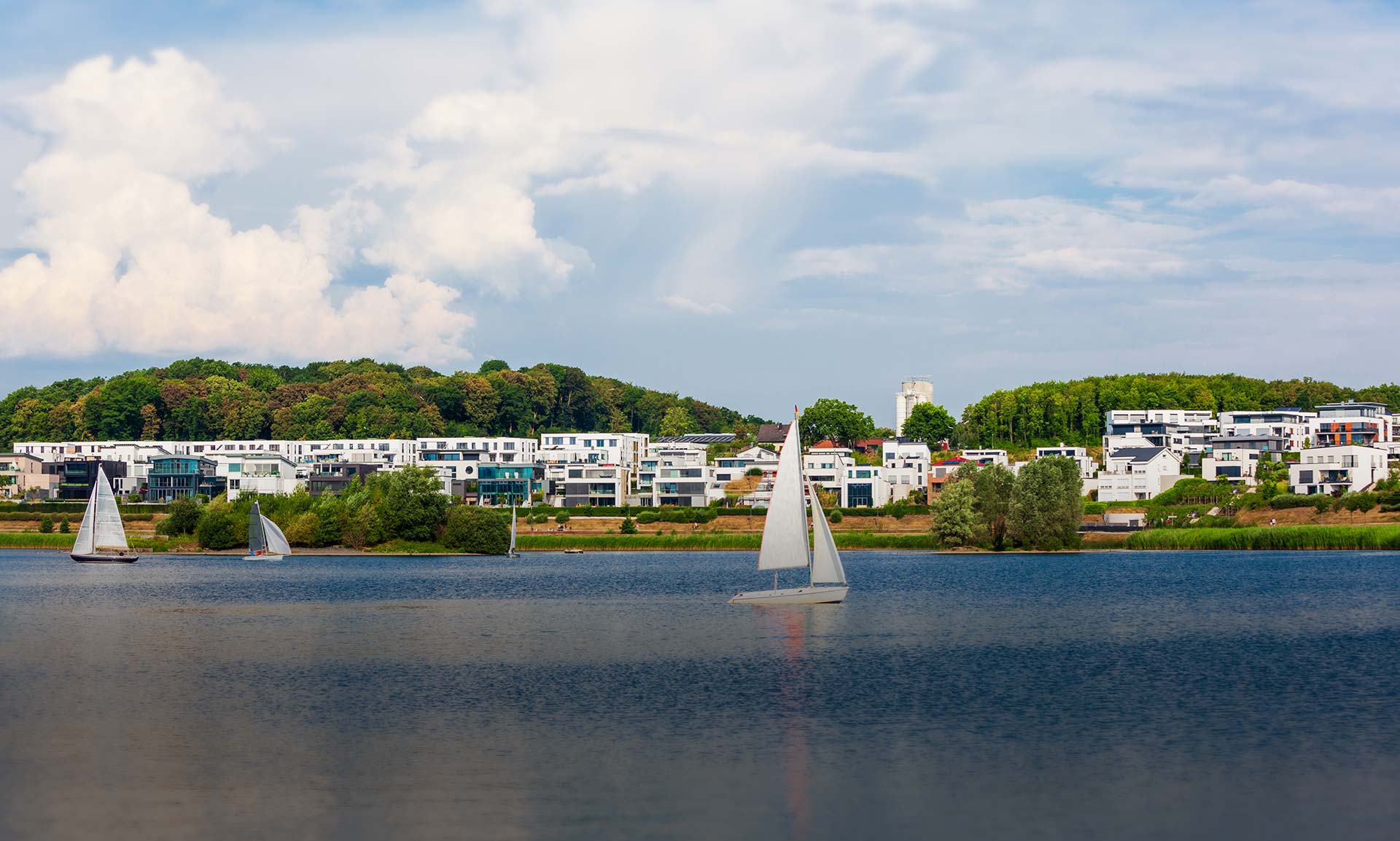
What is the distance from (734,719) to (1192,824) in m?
12.9

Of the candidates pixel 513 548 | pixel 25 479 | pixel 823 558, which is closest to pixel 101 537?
pixel 513 548

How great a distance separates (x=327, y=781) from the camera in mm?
25672

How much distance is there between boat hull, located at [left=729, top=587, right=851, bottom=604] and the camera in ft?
194

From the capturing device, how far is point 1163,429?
183625mm

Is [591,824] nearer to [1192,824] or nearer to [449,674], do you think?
[1192,824]

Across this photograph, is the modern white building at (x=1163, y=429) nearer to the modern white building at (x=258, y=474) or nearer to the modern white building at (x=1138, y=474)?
the modern white building at (x=1138, y=474)

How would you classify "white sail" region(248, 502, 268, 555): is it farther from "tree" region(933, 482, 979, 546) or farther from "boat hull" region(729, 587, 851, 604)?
"boat hull" region(729, 587, 851, 604)

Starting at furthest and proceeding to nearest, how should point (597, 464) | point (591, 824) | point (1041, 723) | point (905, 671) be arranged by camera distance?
point (597, 464) < point (905, 671) < point (1041, 723) < point (591, 824)

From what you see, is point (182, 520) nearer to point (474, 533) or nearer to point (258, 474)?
point (474, 533)

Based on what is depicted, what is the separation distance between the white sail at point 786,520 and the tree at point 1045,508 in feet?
Answer: 173

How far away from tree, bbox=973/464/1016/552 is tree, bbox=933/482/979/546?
0.77m

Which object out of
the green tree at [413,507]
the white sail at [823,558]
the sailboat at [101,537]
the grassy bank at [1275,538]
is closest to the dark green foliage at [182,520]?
the sailboat at [101,537]

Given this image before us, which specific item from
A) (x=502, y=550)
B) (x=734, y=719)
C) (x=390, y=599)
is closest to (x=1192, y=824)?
(x=734, y=719)

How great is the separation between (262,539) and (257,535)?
20.5 inches
